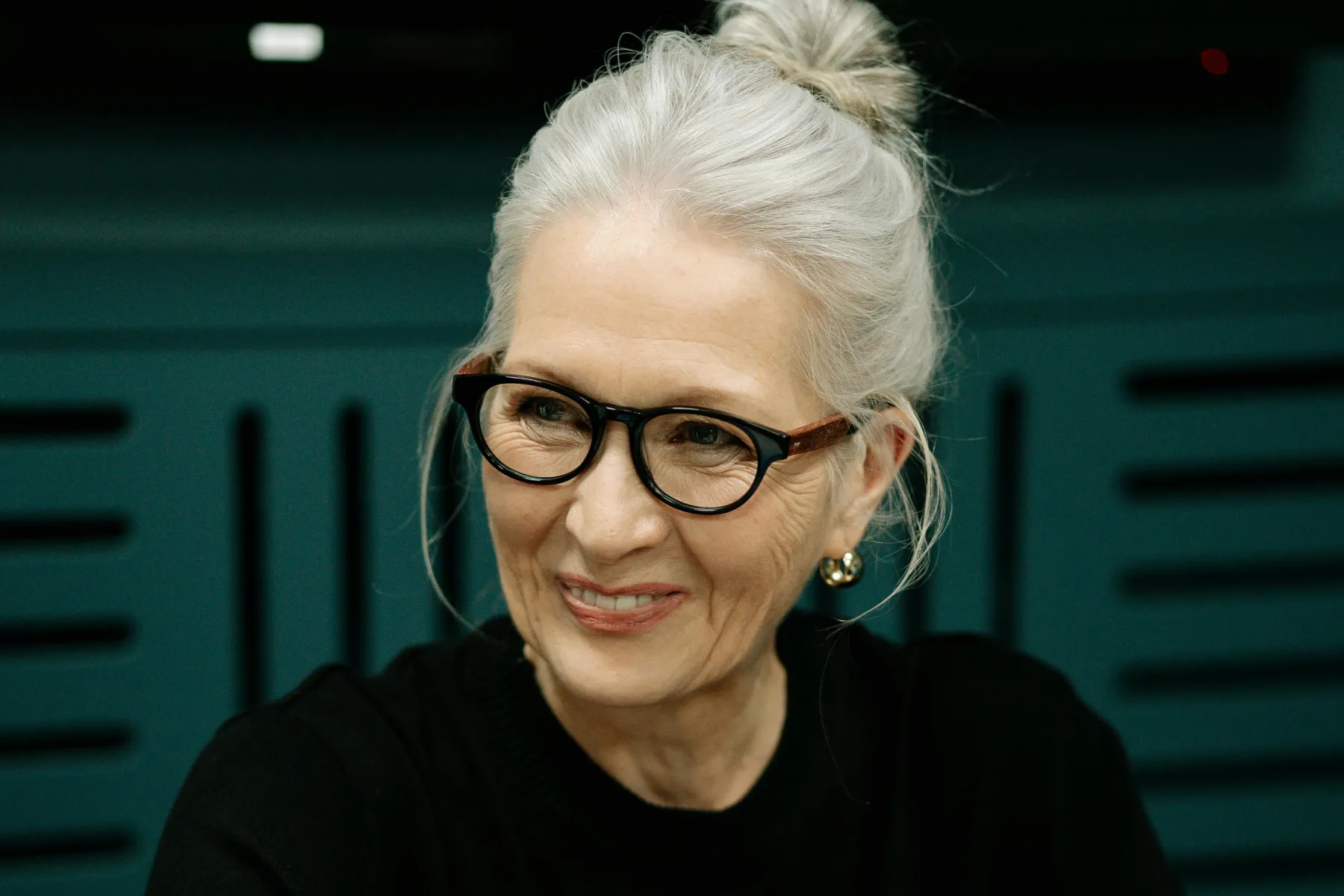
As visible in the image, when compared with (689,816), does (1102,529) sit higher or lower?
higher

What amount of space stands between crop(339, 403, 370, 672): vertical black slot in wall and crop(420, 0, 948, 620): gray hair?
0.64 m

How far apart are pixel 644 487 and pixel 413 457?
86 centimetres

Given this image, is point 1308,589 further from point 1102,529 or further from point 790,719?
point 790,719

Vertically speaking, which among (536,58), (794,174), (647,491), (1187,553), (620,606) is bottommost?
(1187,553)

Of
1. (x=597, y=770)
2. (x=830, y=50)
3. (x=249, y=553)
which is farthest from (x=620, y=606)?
(x=249, y=553)

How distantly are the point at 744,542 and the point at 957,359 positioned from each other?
0.93 metres

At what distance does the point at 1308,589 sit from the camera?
214 centimetres

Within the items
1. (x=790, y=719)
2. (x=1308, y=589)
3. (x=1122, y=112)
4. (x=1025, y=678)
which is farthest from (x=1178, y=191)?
(x=790, y=719)

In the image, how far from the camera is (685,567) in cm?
117

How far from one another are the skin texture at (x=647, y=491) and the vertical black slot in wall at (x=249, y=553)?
78 cm

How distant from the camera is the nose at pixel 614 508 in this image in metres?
1.11

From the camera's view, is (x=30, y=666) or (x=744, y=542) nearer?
(x=744, y=542)

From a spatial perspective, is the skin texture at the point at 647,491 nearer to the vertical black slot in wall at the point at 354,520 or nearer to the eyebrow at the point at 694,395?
the eyebrow at the point at 694,395

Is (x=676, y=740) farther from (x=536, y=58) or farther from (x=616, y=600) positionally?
(x=536, y=58)
